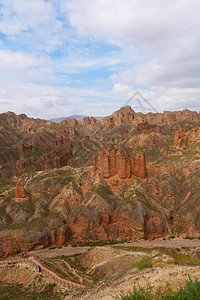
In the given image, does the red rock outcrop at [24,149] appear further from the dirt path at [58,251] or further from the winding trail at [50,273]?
the winding trail at [50,273]

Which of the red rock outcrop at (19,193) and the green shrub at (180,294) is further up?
the green shrub at (180,294)

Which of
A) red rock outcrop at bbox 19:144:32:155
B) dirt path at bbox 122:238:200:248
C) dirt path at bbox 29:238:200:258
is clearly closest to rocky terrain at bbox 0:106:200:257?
dirt path at bbox 29:238:200:258

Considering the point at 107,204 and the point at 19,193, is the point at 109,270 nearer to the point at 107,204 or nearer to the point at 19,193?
the point at 107,204

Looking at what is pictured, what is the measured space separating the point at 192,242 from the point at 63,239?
115ft

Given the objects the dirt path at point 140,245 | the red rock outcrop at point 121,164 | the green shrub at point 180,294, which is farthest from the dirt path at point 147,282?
the red rock outcrop at point 121,164

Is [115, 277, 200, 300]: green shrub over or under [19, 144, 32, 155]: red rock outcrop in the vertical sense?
under

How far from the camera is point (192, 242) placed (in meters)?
52.9

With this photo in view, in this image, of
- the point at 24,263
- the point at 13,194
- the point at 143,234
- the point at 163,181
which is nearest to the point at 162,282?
the point at 24,263

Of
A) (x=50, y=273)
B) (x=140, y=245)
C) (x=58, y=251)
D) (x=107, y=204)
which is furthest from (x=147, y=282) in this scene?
(x=107, y=204)

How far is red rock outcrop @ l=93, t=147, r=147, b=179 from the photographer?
7131 cm

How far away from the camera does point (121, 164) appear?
232ft

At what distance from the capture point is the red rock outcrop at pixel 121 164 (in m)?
71.3

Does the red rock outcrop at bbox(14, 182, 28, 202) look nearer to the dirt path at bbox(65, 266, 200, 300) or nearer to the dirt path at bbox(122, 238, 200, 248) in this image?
the dirt path at bbox(122, 238, 200, 248)

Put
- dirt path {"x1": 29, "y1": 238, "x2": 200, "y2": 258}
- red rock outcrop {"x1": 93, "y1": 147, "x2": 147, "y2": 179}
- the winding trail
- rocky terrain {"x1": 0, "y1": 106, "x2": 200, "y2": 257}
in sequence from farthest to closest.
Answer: red rock outcrop {"x1": 93, "y1": 147, "x2": 147, "y2": 179}
rocky terrain {"x1": 0, "y1": 106, "x2": 200, "y2": 257}
dirt path {"x1": 29, "y1": 238, "x2": 200, "y2": 258}
the winding trail
